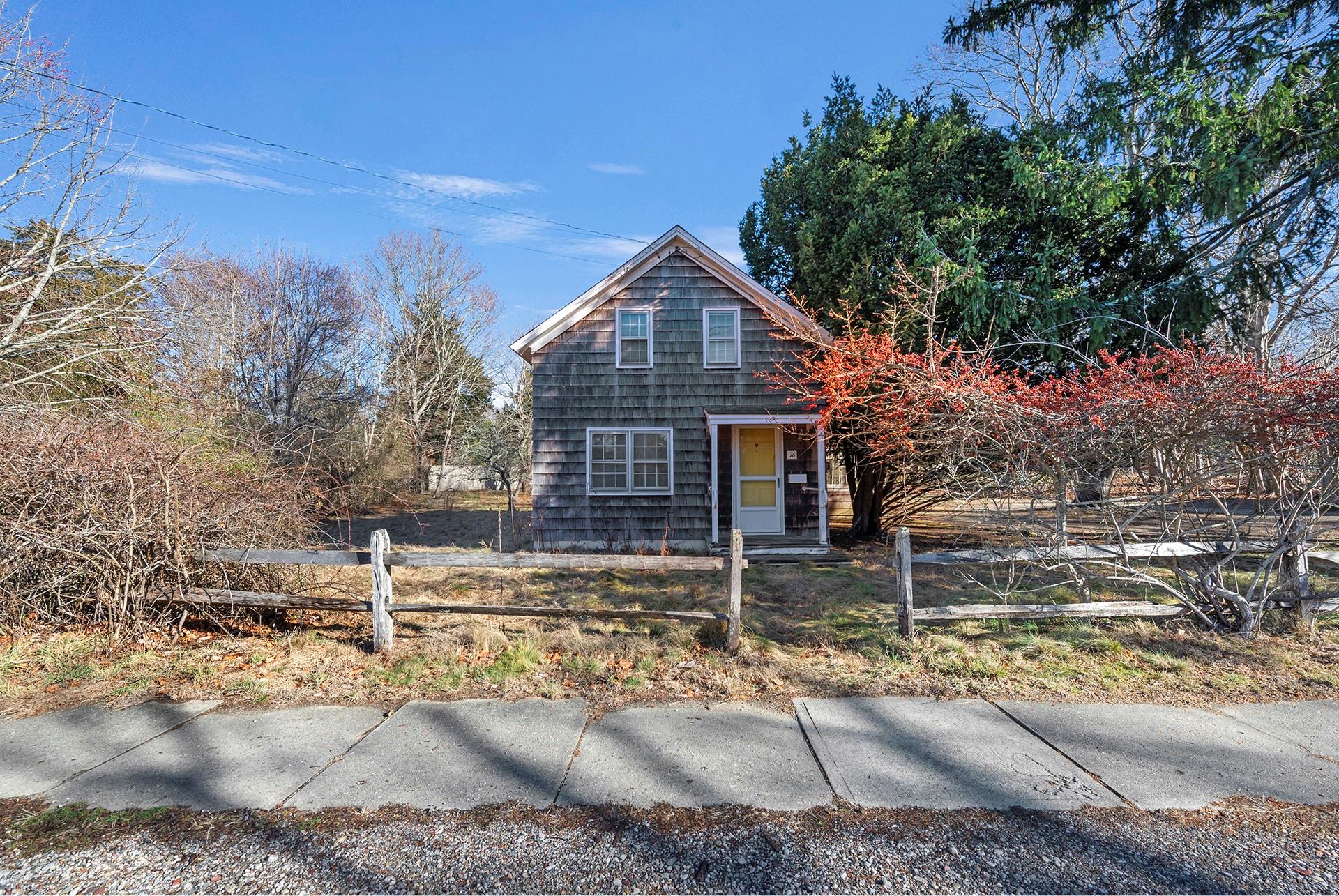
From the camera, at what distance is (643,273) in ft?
42.8

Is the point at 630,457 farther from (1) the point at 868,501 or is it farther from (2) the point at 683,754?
(2) the point at 683,754

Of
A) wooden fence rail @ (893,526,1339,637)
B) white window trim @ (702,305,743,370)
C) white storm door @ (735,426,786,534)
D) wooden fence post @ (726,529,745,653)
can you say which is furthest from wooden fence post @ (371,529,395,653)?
white window trim @ (702,305,743,370)

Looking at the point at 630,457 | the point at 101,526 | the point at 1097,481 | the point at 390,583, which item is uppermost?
the point at 630,457

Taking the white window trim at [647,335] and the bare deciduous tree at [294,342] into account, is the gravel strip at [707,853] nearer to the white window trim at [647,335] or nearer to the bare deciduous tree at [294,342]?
the white window trim at [647,335]

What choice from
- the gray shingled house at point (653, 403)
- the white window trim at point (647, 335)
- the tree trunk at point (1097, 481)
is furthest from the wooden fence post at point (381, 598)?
the white window trim at point (647, 335)

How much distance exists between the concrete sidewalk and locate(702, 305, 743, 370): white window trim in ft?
28.8

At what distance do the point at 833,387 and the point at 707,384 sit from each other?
13.2 ft

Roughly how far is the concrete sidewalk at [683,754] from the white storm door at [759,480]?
8.19m

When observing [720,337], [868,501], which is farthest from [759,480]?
[720,337]

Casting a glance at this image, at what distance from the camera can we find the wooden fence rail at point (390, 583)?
5.87 metres

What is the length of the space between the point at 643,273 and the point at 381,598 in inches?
348

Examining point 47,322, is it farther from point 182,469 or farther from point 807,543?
point 807,543

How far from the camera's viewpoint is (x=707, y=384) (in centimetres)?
1301

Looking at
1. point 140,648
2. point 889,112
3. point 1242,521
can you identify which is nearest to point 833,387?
point 1242,521
